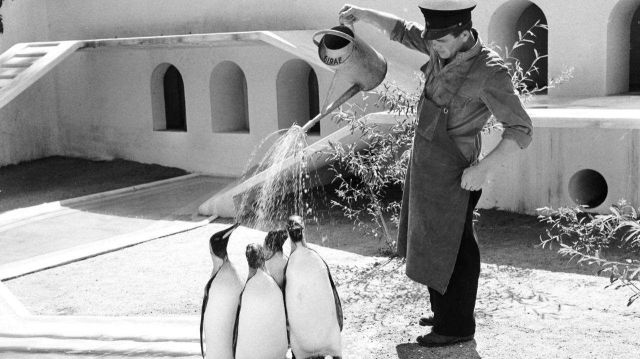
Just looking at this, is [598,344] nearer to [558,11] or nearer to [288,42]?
[558,11]

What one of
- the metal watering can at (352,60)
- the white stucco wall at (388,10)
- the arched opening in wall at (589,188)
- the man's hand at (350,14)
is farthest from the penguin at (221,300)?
the white stucco wall at (388,10)

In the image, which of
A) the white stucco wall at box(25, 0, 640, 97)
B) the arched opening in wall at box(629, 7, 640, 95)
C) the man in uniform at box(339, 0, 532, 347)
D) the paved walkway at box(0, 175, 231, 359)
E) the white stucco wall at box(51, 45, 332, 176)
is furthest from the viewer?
the white stucco wall at box(51, 45, 332, 176)

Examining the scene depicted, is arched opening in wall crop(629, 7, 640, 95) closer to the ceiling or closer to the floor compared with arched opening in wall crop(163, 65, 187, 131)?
closer to the ceiling

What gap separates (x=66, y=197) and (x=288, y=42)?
13.5 feet

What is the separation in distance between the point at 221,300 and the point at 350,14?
6.00ft

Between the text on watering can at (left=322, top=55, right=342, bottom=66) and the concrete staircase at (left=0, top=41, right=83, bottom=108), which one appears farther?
A: the concrete staircase at (left=0, top=41, right=83, bottom=108)

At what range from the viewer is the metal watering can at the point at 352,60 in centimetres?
506

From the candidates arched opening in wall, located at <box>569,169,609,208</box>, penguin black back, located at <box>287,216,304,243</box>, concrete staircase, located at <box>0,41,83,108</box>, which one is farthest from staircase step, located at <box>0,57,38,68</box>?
penguin black back, located at <box>287,216,304,243</box>

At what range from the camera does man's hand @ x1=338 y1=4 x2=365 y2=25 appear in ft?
16.5

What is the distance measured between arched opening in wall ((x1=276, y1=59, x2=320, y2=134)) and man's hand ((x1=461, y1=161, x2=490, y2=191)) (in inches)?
318

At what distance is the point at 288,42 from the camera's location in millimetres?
10508

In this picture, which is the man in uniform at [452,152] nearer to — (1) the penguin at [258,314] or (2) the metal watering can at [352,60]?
(2) the metal watering can at [352,60]

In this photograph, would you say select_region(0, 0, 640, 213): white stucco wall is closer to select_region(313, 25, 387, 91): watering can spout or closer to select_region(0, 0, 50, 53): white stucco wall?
select_region(0, 0, 50, 53): white stucco wall

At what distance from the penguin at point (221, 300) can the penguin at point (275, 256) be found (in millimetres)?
198
